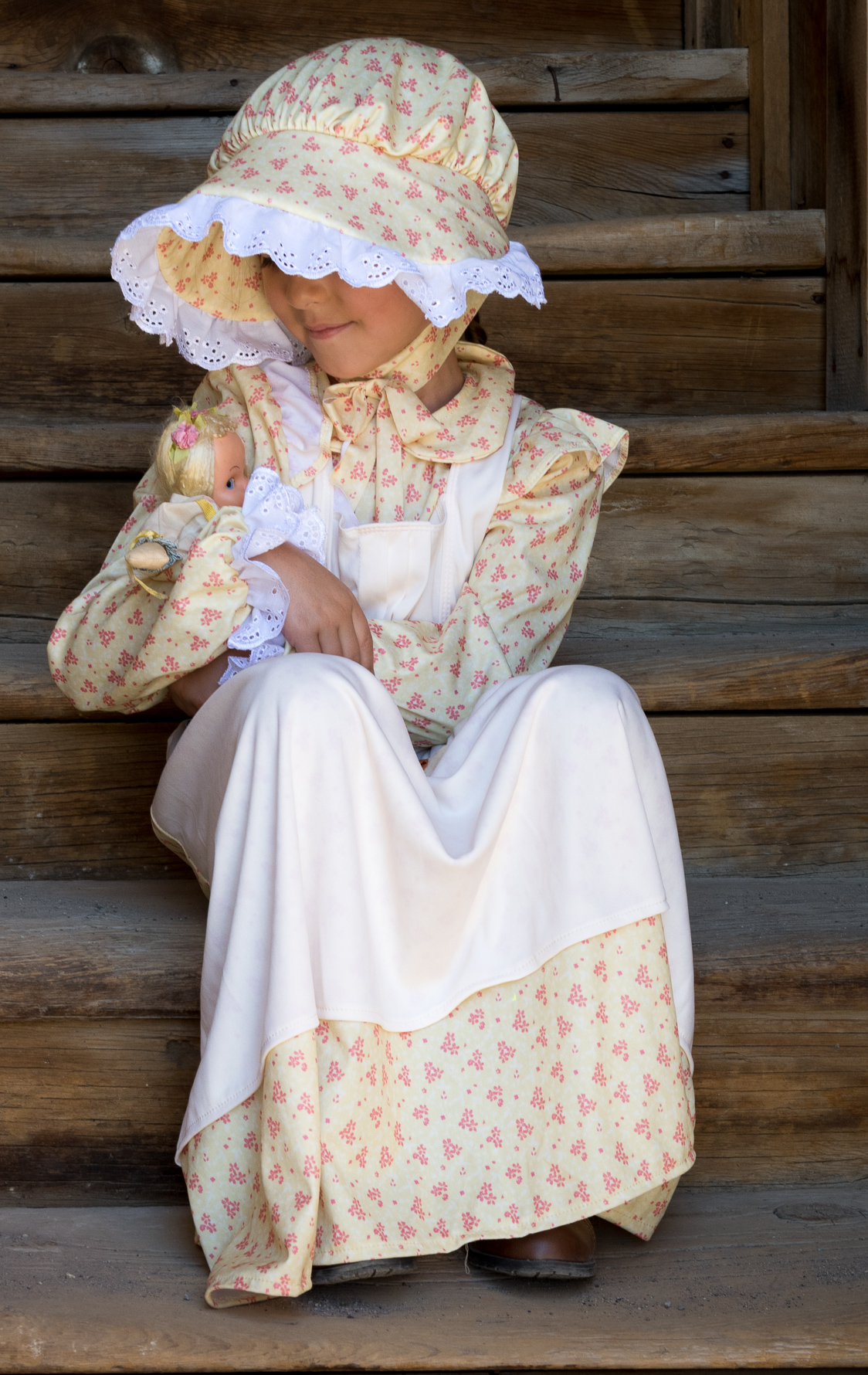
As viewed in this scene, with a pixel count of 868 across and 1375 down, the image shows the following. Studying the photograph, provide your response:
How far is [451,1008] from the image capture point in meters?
1.14

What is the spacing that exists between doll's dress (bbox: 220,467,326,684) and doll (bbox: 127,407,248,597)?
3 centimetres

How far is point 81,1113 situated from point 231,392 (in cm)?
81

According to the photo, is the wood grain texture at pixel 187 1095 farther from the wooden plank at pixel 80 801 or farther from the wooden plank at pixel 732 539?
the wooden plank at pixel 732 539

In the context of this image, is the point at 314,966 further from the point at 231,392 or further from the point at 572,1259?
the point at 231,392

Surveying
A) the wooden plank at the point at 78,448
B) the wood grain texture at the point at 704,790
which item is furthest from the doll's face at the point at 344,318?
the wood grain texture at the point at 704,790

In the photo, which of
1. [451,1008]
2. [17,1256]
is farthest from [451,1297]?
[17,1256]

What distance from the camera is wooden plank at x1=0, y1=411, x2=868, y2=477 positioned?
1789 millimetres

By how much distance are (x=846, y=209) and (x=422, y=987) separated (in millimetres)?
1451

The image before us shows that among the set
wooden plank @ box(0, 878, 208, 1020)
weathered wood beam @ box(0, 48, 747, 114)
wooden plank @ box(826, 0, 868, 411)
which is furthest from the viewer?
weathered wood beam @ box(0, 48, 747, 114)

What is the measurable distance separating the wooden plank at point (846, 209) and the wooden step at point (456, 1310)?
1.28 metres

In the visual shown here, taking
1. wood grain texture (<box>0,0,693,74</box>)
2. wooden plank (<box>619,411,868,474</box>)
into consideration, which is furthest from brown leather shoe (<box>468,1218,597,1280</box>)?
wood grain texture (<box>0,0,693,74</box>)

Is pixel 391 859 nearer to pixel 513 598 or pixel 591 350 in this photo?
pixel 513 598

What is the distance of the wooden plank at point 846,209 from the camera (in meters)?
1.96

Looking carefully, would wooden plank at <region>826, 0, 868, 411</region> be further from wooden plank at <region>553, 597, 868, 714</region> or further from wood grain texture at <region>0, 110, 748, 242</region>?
wooden plank at <region>553, 597, 868, 714</region>
